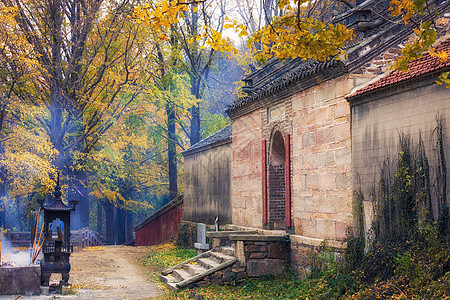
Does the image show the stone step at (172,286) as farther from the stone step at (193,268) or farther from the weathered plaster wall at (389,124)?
the weathered plaster wall at (389,124)

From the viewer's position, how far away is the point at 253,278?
14992 millimetres

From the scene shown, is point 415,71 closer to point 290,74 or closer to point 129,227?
point 290,74

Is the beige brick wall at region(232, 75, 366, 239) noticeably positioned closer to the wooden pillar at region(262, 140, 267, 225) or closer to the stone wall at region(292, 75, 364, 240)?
the stone wall at region(292, 75, 364, 240)

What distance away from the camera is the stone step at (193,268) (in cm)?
1589

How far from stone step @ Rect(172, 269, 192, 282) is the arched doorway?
113 inches

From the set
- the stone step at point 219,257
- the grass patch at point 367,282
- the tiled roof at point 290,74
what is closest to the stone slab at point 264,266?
the grass patch at point 367,282

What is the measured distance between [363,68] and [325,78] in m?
1.21

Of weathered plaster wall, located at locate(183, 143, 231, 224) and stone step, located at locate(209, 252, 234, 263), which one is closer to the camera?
stone step, located at locate(209, 252, 234, 263)

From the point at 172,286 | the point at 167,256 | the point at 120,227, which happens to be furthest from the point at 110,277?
the point at 120,227

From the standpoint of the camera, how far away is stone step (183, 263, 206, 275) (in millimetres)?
15892

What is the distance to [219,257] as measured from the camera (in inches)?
639

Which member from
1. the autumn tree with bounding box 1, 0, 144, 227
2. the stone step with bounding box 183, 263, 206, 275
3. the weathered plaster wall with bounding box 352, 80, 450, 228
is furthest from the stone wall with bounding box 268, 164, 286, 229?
the autumn tree with bounding box 1, 0, 144, 227

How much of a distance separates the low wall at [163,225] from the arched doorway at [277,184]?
448 inches

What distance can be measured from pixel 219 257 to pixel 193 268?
2.91 ft
